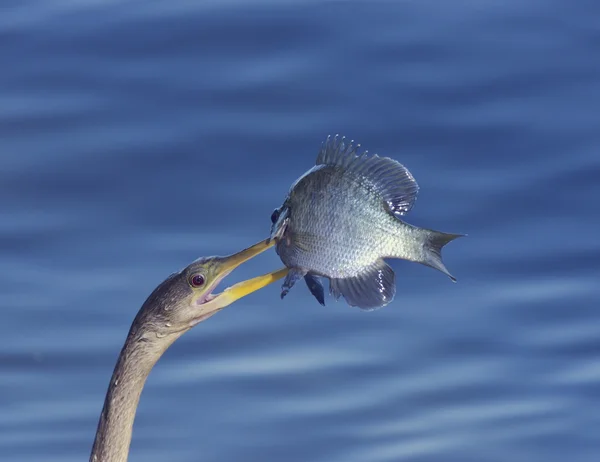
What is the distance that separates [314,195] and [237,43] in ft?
20.0

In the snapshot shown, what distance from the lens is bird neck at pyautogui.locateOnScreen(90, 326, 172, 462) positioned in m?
6.75

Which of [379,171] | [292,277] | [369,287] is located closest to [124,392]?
[292,277]

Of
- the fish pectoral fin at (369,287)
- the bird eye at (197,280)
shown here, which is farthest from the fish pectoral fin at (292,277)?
the bird eye at (197,280)

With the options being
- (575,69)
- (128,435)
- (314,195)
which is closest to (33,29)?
(575,69)

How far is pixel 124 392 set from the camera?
6895mm

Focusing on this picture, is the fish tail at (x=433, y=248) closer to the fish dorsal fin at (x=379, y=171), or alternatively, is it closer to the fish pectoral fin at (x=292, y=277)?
the fish dorsal fin at (x=379, y=171)

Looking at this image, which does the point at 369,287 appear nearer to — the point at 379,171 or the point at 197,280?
the point at 379,171

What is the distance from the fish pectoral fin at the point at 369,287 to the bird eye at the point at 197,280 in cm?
104

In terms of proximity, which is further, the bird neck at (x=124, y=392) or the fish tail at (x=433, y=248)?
the bird neck at (x=124, y=392)

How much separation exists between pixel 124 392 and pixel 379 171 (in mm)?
1875

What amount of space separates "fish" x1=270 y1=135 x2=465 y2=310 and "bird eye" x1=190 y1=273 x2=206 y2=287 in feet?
3.07

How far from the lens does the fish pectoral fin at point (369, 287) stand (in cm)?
559

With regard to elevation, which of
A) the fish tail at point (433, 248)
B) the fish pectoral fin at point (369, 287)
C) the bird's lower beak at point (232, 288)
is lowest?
the fish pectoral fin at point (369, 287)

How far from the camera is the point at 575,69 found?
1155 cm
